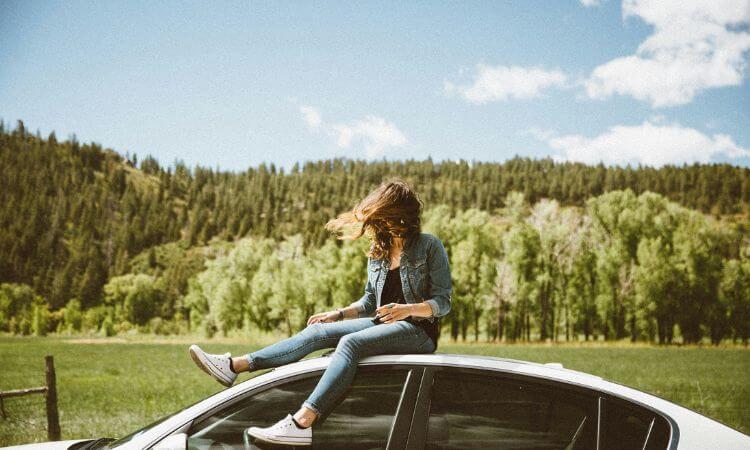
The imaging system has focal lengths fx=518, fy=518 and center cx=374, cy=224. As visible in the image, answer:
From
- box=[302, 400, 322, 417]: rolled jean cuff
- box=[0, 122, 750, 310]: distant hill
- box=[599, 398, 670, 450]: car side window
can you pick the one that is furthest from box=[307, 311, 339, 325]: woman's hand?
box=[0, 122, 750, 310]: distant hill

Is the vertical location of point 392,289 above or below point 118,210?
below

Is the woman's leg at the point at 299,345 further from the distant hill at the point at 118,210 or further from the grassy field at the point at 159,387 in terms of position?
the distant hill at the point at 118,210

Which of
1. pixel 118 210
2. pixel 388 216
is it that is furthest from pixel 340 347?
pixel 118 210

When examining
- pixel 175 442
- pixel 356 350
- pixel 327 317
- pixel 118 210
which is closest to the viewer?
pixel 175 442

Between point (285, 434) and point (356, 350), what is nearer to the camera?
point (285, 434)

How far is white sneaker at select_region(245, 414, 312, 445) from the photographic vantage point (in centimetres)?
240

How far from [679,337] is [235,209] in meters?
162

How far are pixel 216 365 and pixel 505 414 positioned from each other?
1.59 m

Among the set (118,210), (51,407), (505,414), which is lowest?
(51,407)

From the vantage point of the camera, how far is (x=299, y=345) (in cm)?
295

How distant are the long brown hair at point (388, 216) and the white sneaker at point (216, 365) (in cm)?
117

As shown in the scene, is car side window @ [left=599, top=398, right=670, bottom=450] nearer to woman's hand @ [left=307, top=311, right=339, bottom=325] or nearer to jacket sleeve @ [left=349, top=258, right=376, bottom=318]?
jacket sleeve @ [left=349, top=258, right=376, bottom=318]

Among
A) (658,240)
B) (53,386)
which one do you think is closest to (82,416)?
(53,386)

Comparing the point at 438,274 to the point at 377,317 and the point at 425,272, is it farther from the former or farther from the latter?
the point at 377,317
